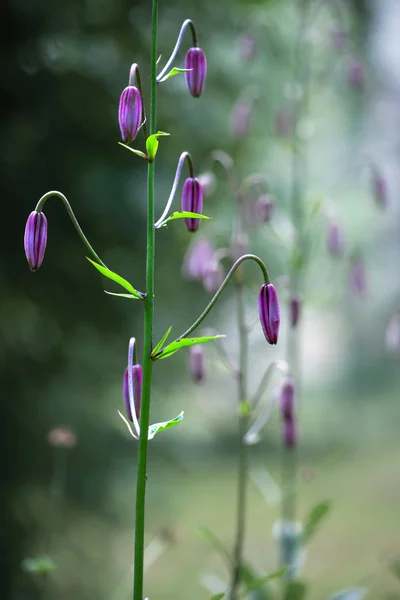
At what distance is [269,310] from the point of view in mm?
651

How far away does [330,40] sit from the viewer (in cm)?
142

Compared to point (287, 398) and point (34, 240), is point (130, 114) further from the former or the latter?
point (287, 398)

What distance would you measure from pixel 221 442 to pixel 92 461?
0.91 m

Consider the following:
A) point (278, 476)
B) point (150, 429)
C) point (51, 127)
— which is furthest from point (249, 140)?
point (150, 429)

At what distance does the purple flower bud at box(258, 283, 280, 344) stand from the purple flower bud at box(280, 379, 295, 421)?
38cm

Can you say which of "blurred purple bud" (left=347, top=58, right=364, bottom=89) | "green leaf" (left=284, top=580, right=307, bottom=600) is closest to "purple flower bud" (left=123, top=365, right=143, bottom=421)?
"green leaf" (left=284, top=580, right=307, bottom=600)

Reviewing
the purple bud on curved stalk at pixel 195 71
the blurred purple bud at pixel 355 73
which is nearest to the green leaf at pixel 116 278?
the purple bud on curved stalk at pixel 195 71

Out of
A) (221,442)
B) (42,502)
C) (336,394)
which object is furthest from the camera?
(336,394)

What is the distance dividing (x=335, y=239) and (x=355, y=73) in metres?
0.37

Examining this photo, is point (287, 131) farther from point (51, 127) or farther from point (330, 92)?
point (330, 92)

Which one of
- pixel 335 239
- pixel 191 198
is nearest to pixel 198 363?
pixel 335 239

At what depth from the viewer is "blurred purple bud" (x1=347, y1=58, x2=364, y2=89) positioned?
4.50ft

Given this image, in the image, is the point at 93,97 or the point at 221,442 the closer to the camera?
the point at 93,97

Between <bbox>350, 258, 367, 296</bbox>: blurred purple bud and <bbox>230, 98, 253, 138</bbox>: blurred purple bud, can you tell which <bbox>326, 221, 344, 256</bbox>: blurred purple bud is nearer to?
<bbox>350, 258, 367, 296</bbox>: blurred purple bud
